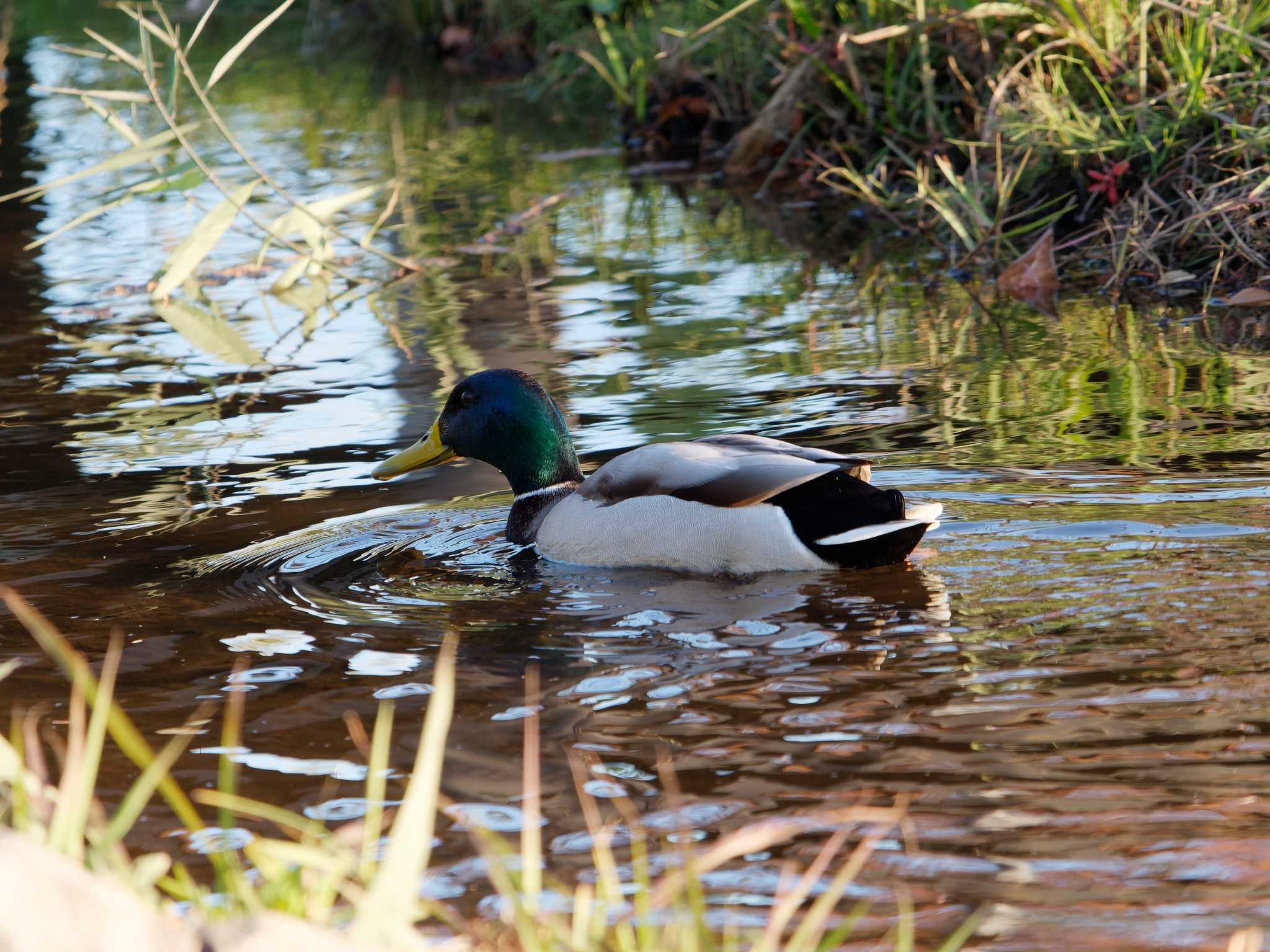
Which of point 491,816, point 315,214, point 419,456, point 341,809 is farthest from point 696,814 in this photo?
point 315,214

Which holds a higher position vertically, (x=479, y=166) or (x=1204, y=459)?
(x=479, y=166)

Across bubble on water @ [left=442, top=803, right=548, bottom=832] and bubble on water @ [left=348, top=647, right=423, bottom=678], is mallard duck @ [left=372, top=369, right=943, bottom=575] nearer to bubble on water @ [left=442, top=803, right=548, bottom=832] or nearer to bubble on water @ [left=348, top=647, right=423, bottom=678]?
bubble on water @ [left=348, top=647, right=423, bottom=678]

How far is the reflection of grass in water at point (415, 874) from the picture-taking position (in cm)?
213

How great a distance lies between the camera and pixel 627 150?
13.8 m

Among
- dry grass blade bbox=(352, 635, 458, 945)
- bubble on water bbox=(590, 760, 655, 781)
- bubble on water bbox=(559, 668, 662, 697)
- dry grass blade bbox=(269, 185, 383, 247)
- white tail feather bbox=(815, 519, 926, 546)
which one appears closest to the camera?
dry grass blade bbox=(352, 635, 458, 945)

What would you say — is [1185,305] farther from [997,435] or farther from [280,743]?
[280,743]

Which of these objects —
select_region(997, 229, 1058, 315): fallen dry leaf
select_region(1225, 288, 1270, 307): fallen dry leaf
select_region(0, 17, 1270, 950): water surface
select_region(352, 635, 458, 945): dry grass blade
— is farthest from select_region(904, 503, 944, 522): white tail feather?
select_region(997, 229, 1058, 315): fallen dry leaf

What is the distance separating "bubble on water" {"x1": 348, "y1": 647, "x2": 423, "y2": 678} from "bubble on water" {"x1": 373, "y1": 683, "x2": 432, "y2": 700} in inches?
Result: 3.6

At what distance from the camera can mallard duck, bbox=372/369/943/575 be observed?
14.8 ft

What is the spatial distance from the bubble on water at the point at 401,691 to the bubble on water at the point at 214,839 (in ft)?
2.59

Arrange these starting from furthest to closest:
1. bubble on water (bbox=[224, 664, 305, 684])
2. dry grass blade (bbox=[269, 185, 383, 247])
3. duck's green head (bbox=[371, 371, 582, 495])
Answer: dry grass blade (bbox=[269, 185, 383, 247])
duck's green head (bbox=[371, 371, 582, 495])
bubble on water (bbox=[224, 664, 305, 684])

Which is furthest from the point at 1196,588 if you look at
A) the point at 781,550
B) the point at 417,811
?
the point at 417,811

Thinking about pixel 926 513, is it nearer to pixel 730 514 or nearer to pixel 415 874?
pixel 730 514

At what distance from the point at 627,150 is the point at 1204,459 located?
9.25m
